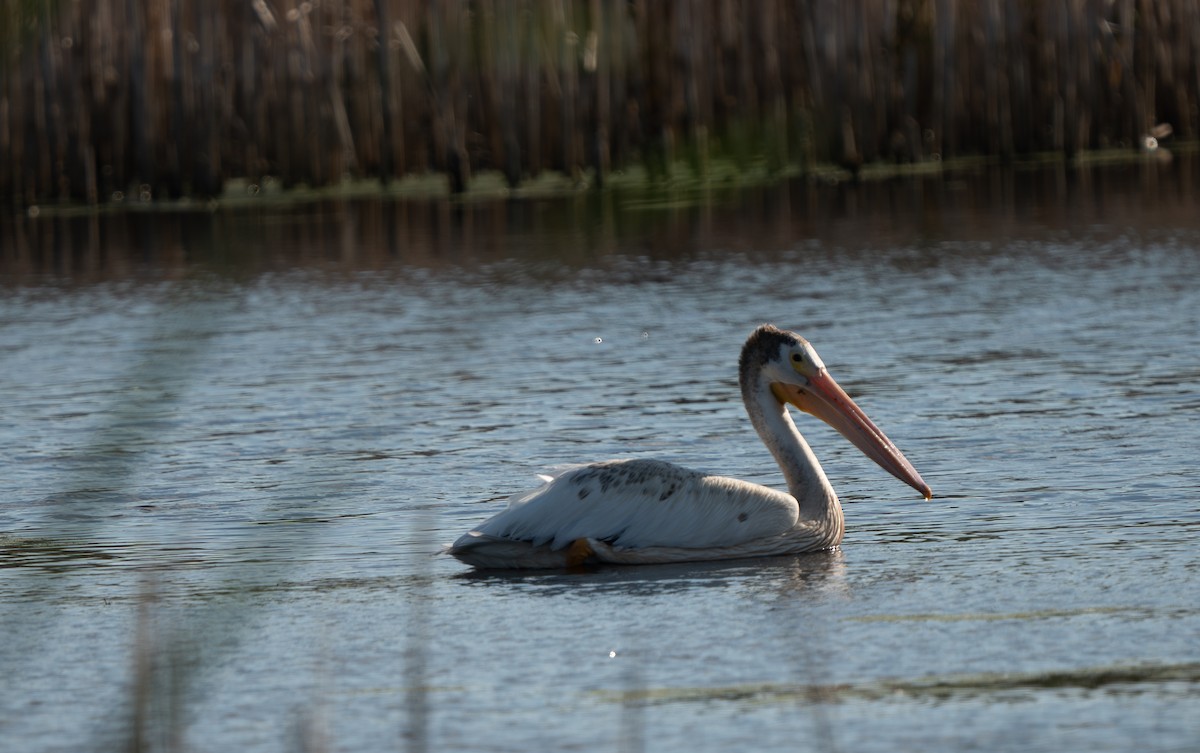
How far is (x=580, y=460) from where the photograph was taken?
298 inches

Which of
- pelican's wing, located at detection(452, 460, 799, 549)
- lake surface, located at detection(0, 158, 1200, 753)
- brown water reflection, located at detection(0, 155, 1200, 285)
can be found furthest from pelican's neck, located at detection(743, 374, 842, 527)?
brown water reflection, located at detection(0, 155, 1200, 285)

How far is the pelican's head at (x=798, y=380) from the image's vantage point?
6441 mm

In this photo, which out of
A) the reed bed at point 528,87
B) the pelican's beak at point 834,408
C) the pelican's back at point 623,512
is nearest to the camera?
the pelican's back at point 623,512

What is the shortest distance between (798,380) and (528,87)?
12.4 metres

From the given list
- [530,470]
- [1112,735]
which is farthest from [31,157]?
[1112,735]

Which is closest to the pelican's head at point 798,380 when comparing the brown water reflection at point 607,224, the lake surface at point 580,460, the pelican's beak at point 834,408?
the pelican's beak at point 834,408

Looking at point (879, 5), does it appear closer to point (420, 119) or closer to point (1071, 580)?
point (420, 119)

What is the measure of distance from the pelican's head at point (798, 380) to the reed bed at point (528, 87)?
37.4 ft

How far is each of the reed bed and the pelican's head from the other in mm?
11391

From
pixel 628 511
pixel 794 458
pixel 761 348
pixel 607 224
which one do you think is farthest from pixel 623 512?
pixel 607 224

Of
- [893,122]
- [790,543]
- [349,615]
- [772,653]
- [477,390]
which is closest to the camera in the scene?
[772,653]

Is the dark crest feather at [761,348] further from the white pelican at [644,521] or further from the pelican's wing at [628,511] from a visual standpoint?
the pelican's wing at [628,511]

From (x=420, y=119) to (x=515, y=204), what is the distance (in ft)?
5.36

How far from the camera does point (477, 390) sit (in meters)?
9.47
